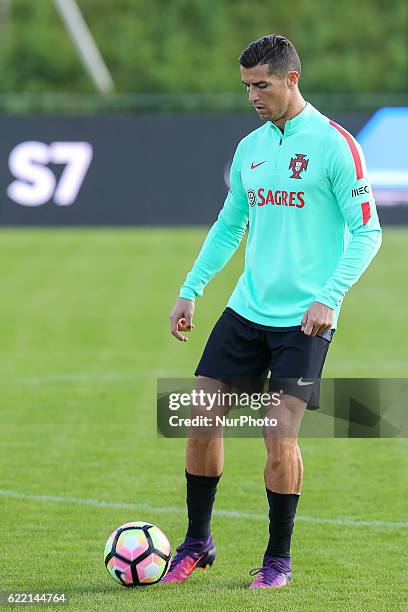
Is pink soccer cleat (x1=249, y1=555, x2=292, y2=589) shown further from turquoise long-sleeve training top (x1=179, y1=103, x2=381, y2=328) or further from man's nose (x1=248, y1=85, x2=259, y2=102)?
man's nose (x1=248, y1=85, x2=259, y2=102)

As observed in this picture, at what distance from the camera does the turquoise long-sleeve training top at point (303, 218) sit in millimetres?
5387

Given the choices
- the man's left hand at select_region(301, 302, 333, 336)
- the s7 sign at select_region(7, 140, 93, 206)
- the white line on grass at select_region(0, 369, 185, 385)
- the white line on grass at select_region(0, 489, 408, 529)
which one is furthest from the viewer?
the s7 sign at select_region(7, 140, 93, 206)

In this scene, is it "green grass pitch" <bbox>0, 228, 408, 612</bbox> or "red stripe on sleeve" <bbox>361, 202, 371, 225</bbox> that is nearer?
"red stripe on sleeve" <bbox>361, 202, 371, 225</bbox>

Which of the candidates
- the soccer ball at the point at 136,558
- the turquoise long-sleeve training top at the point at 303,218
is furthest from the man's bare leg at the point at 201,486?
the turquoise long-sleeve training top at the point at 303,218

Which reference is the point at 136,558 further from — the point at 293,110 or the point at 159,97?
the point at 159,97

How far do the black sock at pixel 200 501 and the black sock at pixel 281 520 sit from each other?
0.31 meters

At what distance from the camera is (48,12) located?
1599 inches

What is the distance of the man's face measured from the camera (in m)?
5.43

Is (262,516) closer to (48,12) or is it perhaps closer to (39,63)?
(39,63)

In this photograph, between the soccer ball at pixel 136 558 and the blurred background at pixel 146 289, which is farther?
the blurred background at pixel 146 289

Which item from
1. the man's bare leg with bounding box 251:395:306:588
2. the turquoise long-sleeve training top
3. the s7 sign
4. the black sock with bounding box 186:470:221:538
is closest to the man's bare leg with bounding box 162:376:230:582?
the black sock with bounding box 186:470:221:538

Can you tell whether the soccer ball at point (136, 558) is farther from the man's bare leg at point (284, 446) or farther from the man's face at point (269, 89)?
the man's face at point (269, 89)

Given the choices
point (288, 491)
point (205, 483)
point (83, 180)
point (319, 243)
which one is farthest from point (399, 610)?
point (83, 180)

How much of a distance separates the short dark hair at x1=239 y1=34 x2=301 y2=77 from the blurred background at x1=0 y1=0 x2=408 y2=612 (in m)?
2.24
